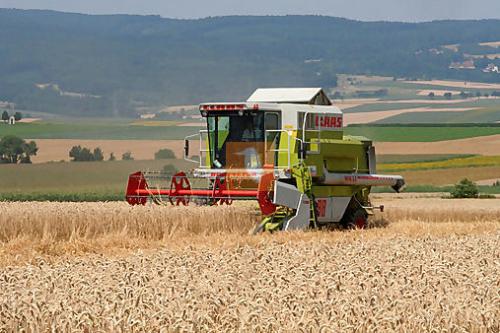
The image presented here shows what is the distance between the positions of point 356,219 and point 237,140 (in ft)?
9.52

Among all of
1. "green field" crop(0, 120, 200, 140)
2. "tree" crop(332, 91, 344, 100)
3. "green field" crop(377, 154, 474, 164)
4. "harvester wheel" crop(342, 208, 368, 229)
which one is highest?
"tree" crop(332, 91, 344, 100)

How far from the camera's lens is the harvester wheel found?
22328 mm

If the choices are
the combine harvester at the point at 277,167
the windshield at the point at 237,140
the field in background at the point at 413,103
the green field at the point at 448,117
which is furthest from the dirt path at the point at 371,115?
the windshield at the point at 237,140

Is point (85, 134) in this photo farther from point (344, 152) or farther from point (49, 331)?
point (49, 331)

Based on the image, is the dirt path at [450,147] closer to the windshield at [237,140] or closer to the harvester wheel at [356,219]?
the harvester wheel at [356,219]

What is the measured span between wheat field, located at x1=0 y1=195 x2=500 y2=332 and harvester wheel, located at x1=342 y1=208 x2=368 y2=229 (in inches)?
201

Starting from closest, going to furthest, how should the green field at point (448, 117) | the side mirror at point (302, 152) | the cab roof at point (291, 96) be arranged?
the side mirror at point (302, 152) < the cab roof at point (291, 96) < the green field at point (448, 117)

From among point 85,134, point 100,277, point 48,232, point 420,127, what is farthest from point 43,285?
point 420,127

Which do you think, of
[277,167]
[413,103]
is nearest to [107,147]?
[277,167]

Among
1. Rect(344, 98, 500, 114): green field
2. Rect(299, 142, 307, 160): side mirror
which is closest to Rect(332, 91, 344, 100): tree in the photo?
Rect(344, 98, 500, 114): green field

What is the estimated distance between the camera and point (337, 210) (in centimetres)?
2192

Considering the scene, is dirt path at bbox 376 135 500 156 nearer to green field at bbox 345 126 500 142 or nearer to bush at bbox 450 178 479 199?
green field at bbox 345 126 500 142

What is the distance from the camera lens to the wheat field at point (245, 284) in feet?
27.4

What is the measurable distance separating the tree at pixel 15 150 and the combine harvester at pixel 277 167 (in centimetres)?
3145
